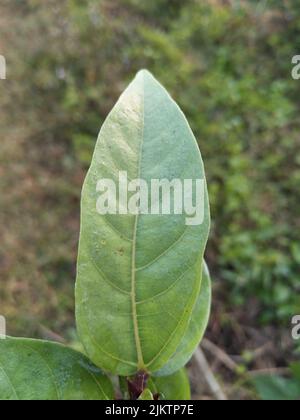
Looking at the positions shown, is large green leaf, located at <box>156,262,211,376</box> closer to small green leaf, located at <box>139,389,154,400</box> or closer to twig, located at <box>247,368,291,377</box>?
small green leaf, located at <box>139,389,154,400</box>

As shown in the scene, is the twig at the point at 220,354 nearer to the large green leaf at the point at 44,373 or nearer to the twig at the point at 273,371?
the twig at the point at 273,371

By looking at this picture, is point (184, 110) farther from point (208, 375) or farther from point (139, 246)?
point (139, 246)

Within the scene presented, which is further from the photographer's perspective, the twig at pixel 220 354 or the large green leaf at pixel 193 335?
the twig at pixel 220 354

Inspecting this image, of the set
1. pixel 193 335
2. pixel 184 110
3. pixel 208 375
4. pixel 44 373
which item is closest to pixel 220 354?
pixel 208 375

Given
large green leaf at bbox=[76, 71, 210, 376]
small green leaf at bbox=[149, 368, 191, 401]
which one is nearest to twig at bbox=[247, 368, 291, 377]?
small green leaf at bbox=[149, 368, 191, 401]

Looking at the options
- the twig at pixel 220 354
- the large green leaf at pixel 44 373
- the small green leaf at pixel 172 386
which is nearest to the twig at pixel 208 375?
the twig at pixel 220 354

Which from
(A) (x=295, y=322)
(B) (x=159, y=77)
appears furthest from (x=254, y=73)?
(A) (x=295, y=322)
